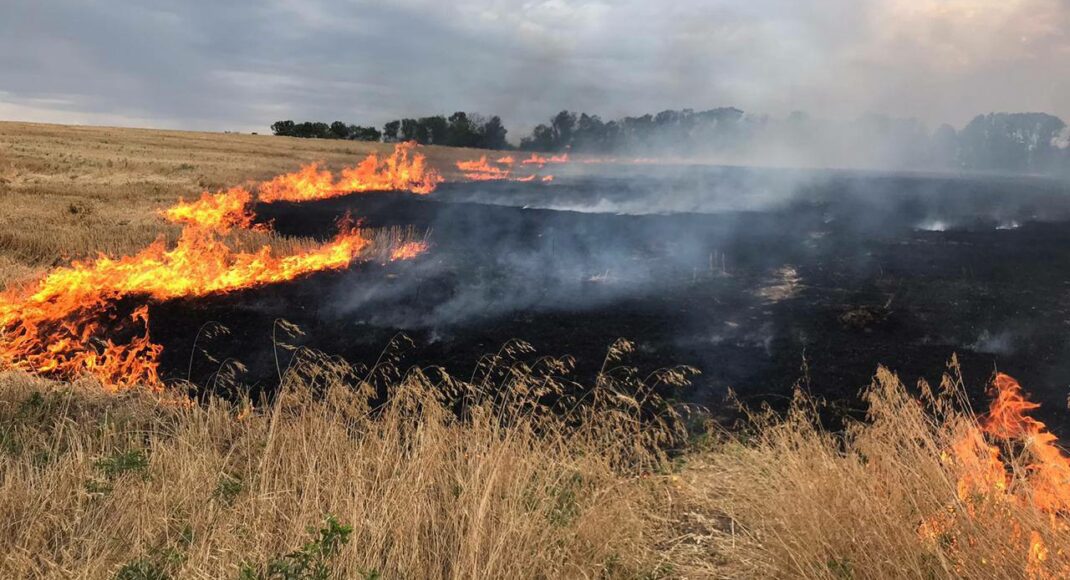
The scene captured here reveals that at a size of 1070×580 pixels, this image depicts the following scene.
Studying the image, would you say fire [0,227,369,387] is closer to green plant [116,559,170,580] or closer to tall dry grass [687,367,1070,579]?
green plant [116,559,170,580]

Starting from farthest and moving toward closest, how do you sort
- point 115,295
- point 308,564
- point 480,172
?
point 480,172
point 115,295
point 308,564

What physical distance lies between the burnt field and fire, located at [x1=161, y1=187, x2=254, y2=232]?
44.0 inches

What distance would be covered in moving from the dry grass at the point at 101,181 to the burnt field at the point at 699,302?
227 inches

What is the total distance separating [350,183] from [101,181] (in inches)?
486

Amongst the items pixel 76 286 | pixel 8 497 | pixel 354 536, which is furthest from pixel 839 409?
pixel 76 286

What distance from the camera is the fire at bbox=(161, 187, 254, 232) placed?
22.7 metres

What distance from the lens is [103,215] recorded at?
23.0 m

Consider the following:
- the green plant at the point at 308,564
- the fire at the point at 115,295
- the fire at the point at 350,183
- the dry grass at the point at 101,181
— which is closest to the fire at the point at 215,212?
the dry grass at the point at 101,181

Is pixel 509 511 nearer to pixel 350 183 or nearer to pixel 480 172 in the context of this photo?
pixel 350 183

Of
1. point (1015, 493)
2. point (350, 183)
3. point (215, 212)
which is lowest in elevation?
point (1015, 493)

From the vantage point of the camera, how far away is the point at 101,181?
100 ft

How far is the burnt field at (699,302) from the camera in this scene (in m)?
10.6

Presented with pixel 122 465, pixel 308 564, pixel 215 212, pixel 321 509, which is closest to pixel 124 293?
pixel 122 465

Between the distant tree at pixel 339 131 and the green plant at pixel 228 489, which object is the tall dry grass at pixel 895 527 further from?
the distant tree at pixel 339 131
